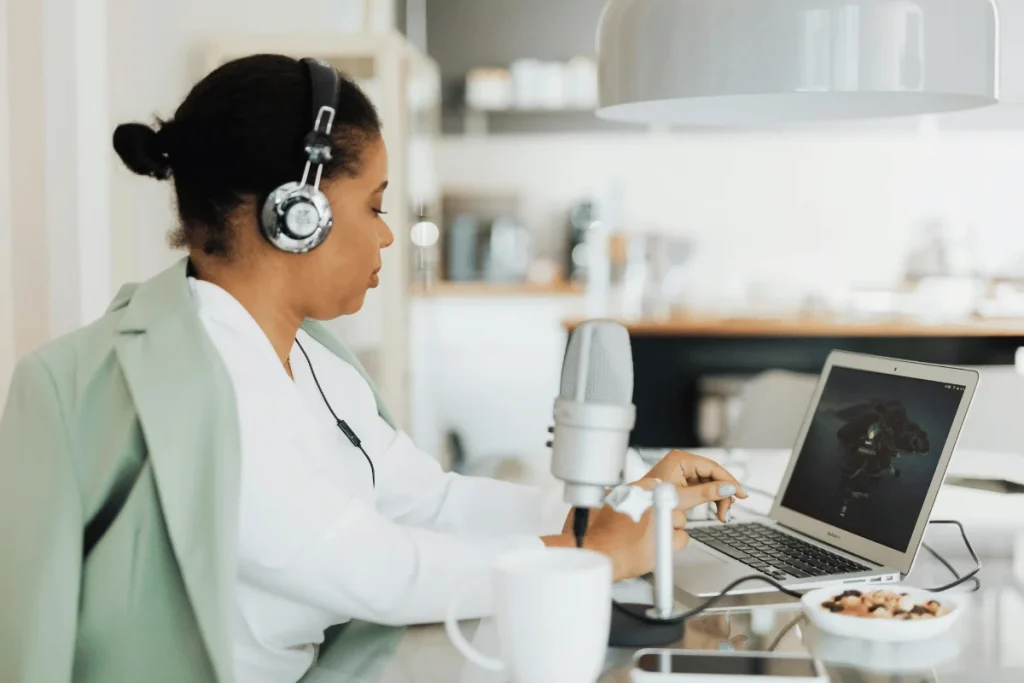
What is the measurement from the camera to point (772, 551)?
128 cm

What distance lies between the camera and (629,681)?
0.90 m

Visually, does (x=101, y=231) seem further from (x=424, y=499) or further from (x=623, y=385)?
(x=623, y=385)

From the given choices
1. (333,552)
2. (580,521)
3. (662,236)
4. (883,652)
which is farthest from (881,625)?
(662,236)

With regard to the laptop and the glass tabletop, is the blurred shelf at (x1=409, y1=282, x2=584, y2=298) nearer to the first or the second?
the laptop

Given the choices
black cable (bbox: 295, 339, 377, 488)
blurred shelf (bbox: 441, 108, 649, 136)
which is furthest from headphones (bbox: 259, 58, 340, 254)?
blurred shelf (bbox: 441, 108, 649, 136)

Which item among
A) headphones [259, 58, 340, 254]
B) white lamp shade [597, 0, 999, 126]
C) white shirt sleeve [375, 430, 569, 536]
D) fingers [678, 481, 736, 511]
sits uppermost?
white lamp shade [597, 0, 999, 126]

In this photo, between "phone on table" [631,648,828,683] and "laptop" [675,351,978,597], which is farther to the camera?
"laptop" [675,351,978,597]

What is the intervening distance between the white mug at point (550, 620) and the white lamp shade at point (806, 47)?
56 cm

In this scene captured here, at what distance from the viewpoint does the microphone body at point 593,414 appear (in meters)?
0.89

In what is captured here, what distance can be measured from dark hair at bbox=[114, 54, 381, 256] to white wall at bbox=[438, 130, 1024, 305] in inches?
188

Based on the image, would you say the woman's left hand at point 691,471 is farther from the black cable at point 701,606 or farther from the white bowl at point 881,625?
the white bowl at point 881,625

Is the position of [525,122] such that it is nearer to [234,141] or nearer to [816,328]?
[816,328]

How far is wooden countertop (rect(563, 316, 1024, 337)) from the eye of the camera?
13.3 ft

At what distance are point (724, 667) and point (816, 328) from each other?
3.42m
